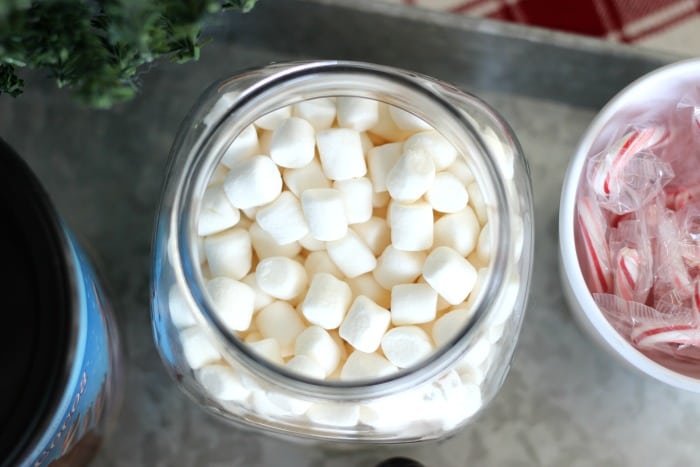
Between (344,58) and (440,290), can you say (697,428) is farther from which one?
(344,58)

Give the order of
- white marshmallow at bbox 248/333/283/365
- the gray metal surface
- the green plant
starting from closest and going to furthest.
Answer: the green plant → white marshmallow at bbox 248/333/283/365 → the gray metal surface

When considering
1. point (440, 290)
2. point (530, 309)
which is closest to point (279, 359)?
point (440, 290)

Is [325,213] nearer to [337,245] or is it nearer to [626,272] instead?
[337,245]

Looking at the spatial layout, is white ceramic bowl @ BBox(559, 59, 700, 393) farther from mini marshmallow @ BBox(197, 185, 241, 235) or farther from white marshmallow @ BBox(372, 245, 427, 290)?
mini marshmallow @ BBox(197, 185, 241, 235)

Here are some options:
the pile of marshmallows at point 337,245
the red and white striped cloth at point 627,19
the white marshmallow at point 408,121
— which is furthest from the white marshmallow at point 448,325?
the red and white striped cloth at point 627,19

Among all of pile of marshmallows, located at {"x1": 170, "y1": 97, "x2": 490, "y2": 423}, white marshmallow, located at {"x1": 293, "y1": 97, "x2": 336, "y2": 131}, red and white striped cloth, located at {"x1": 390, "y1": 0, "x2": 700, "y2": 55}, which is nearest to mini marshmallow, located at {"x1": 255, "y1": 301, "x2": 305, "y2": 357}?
pile of marshmallows, located at {"x1": 170, "y1": 97, "x2": 490, "y2": 423}
